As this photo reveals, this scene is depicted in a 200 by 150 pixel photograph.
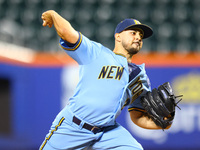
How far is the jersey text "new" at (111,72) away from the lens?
266cm

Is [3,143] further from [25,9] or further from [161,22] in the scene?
[161,22]

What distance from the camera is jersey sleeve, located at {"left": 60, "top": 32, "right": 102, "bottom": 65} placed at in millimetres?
Answer: 2543

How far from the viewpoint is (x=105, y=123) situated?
8.82 feet

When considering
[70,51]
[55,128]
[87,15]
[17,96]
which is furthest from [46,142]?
[87,15]

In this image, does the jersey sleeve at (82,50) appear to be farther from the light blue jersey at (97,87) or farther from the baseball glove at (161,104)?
the baseball glove at (161,104)

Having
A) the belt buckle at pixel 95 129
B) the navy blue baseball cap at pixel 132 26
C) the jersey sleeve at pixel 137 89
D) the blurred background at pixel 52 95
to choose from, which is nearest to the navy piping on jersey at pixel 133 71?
the jersey sleeve at pixel 137 89

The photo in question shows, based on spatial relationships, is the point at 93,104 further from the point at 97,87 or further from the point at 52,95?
the point at 52,95

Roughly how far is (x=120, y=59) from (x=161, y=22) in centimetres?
436

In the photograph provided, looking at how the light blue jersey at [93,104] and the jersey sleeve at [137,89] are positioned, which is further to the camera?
the jersey sleeve at [137,89]

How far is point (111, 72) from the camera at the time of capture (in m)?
2.68

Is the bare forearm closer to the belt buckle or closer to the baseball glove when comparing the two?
the belt buckle

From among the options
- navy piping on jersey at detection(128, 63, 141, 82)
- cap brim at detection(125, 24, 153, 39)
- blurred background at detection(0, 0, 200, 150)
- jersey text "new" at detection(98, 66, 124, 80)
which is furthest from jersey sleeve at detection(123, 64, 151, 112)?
blurred background at detection(0, 0, 200, 150)

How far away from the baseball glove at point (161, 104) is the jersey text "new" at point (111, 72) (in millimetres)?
389

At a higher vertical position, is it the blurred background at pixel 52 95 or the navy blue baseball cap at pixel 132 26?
the navy blue baseball cap at pixel 132 26
